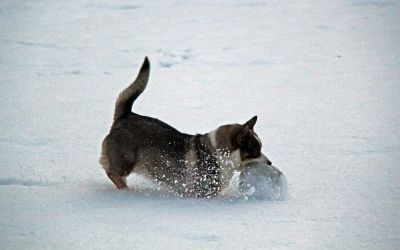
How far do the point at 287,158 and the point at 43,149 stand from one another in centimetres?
231

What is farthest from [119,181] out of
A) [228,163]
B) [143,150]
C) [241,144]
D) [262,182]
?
[262,182]

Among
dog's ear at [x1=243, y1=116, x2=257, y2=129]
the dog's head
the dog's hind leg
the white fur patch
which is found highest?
dog's ear at [x1=243, y1=116, x2=257, y2=129]

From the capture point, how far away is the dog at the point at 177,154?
4637mm

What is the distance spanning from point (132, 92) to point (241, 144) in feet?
3.24

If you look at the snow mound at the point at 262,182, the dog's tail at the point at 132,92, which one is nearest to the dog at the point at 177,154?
the dog's tail at the point at 132,92

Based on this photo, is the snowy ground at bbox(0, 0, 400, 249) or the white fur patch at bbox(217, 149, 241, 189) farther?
the white fur patch at bbox(217, 149, 241, 189)

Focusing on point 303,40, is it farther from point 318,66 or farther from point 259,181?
point 259,181

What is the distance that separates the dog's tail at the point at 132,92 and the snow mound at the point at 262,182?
1.08 m

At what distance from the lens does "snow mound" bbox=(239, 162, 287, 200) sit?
14.6 ft

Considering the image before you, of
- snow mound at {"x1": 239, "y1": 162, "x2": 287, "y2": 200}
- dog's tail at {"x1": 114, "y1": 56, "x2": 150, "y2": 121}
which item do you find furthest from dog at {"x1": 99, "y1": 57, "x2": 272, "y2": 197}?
snow mound at {"x1": 239, "y1": 162, "x2": 287, "y2": 200}

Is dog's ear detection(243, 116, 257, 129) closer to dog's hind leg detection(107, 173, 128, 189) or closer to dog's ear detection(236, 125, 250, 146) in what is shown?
dog's ear detection(236, 125, 250, 146)

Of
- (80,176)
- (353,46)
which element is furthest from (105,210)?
(353,46)

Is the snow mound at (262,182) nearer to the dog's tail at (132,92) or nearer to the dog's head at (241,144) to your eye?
the dog's head at (241,144)

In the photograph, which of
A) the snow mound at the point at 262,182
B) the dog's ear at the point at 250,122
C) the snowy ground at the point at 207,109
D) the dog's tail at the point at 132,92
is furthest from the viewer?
the dog's tail at the point at 132,92
